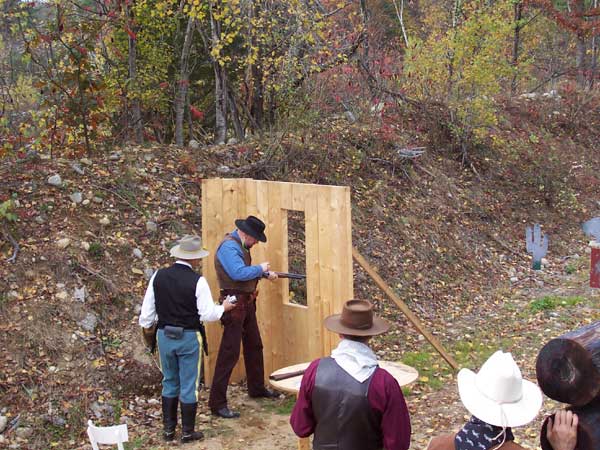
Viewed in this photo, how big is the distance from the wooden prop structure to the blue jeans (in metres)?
3.62

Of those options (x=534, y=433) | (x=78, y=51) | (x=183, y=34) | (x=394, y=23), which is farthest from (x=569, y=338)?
(x=394, y=23)

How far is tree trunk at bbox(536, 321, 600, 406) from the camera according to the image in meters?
3.21

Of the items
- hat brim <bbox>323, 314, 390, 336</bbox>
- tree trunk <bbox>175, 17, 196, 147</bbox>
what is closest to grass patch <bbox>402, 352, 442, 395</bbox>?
hat brim <bbox>323, 314, 390, 336</bbox>

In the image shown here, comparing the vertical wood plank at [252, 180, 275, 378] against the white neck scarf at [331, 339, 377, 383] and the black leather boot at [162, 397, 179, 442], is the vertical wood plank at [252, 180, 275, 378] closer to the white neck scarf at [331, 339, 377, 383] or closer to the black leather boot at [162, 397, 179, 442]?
the black leather boot at [162, 397, 179, 442]

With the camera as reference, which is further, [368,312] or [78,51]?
[78,51]

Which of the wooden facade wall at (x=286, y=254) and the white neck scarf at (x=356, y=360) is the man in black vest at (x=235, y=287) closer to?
the wooden facade wall at (x=286, y=254)

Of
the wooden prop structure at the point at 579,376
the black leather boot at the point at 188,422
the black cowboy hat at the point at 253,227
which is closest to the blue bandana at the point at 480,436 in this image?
the wooden prop structure at the point at 579,376

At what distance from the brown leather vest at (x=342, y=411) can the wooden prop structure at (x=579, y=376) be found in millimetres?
1049

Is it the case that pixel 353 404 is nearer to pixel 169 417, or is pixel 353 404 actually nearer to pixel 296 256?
pixel 169 417

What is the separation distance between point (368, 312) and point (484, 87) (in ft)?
35.5

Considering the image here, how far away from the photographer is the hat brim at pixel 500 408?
129 inches

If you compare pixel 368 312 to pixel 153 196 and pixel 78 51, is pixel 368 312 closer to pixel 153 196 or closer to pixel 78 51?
pixel 153 196

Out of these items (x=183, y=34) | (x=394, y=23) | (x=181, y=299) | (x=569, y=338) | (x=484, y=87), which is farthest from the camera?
(x=394, y=23)

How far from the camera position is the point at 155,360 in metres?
7.60
